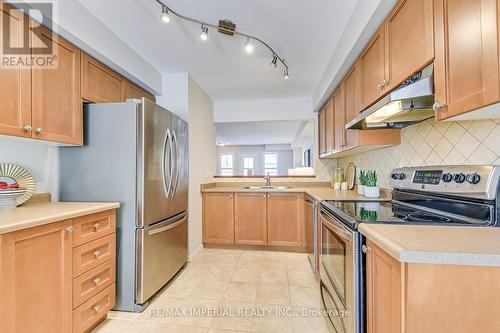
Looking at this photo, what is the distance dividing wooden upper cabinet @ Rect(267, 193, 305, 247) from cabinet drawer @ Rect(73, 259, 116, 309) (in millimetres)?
2017

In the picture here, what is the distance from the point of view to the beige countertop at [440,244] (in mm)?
676

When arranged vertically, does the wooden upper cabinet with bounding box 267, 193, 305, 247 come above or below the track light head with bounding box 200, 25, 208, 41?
below

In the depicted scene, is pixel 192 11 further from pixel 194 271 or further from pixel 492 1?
pixel 194 271

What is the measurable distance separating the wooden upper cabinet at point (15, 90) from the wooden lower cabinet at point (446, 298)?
6.87 ft

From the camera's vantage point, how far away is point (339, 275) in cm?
136

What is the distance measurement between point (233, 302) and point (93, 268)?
112 cm

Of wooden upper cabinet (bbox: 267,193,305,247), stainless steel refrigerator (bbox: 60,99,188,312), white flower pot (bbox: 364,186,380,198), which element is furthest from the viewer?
wooden upper cabinet (bbox: 267,193,305,247)

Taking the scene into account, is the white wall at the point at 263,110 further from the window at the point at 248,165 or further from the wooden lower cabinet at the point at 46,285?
the window at the point at 248,165

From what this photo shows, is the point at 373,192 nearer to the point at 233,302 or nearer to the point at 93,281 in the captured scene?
the point at 233,302

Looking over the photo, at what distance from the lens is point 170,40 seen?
210cm

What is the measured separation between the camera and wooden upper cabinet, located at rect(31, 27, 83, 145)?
1480 millimetres

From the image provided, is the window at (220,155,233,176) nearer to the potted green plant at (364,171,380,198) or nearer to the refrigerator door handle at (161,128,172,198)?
the refrigerator door handle at (161,128,172,198)

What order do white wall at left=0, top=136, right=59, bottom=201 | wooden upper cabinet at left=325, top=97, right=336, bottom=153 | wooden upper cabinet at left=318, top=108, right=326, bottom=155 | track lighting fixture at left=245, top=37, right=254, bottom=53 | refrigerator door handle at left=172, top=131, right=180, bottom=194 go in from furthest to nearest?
wooden upper cabinet at left=318, top=108, right=326, bottom=155 < wooden upper cabinet at left=325, top=97, right=336, bottom=153 < refrigerator door handle at left=172, top=131, right=180, bottom=194 < track lighting fixture at left=245, top=37, right=254, bottom=53 < white wall at left=0, top=136, right=59, bottom=201

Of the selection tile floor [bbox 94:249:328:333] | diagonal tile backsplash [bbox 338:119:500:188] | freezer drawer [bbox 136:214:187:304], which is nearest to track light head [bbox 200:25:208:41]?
freezer drawer [bbox 136:214:187:304]
